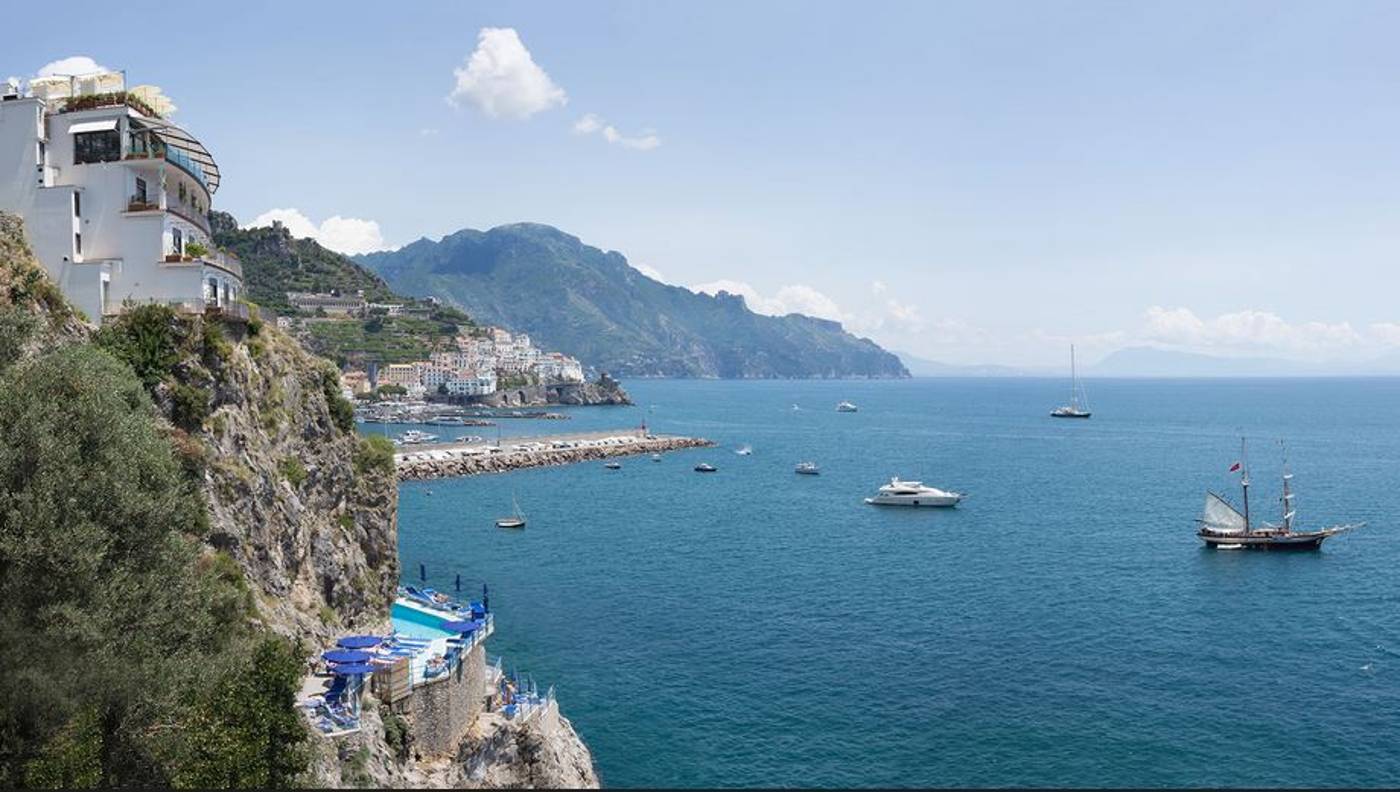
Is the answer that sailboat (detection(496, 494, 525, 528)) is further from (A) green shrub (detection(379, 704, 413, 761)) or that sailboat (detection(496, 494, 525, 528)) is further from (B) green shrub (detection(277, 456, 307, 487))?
(A) green shrub (detection(379, 704, 413, 761))

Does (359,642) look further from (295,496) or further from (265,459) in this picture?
(265,459)

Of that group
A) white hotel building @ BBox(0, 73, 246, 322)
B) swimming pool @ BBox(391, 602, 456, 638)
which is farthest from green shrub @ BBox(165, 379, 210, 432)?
swimming pool @ BBox(391, 602, 456, 638)

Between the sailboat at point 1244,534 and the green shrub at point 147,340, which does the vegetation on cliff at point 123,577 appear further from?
the sailboat at point 1244,534

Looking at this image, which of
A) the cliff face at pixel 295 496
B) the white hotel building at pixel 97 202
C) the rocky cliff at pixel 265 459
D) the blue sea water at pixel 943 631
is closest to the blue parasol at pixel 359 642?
the rocky cliff at pixel 265 459

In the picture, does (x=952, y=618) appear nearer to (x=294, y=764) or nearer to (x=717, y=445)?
(x=294, y=764)

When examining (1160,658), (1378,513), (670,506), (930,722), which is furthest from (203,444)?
(1378,513)

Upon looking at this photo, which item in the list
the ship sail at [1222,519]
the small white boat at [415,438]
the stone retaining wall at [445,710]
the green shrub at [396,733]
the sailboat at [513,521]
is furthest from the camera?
the small white boat at [415,438]
